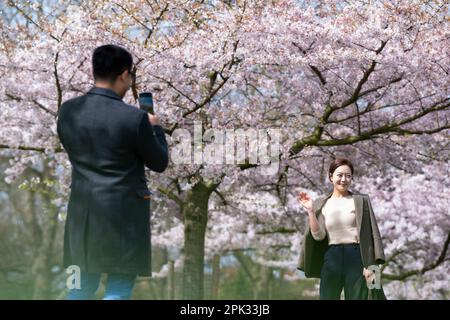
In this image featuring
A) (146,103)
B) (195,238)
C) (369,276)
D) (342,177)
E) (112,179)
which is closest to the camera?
(112,179)

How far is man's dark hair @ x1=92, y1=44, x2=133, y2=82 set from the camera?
13.4 ft

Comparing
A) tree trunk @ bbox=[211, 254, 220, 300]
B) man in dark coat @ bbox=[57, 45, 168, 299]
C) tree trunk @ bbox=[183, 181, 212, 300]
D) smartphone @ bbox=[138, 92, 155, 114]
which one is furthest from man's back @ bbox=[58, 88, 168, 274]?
tree trunk @ bbox=[211, 254, 220, 300]

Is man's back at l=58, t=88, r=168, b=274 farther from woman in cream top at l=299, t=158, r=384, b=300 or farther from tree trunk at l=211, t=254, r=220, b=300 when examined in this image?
tree trunk at l=211, t=254, r=220, b=300

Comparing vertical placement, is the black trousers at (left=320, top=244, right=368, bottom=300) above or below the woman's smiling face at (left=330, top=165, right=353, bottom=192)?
below

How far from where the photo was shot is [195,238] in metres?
10.9

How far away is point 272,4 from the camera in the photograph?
8945 millimetres

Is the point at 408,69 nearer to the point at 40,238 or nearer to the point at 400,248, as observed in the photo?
the point at 400,248

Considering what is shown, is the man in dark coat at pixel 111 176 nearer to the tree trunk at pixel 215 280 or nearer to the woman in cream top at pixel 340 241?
the woman in cream top at pixel 340 241

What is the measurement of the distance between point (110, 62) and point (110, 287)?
3.98 feet

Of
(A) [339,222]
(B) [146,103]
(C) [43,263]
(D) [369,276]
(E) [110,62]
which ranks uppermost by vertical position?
(E) [110,62]

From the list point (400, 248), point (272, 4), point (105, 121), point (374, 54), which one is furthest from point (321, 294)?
point (400, 248)

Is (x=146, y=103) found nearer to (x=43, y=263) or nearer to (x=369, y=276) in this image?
(x=369, y=276)

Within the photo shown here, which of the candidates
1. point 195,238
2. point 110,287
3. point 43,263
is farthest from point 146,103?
point 43,263

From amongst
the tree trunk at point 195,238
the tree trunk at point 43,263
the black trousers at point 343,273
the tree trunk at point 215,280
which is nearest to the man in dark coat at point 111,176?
the black trousers at point 343,273
